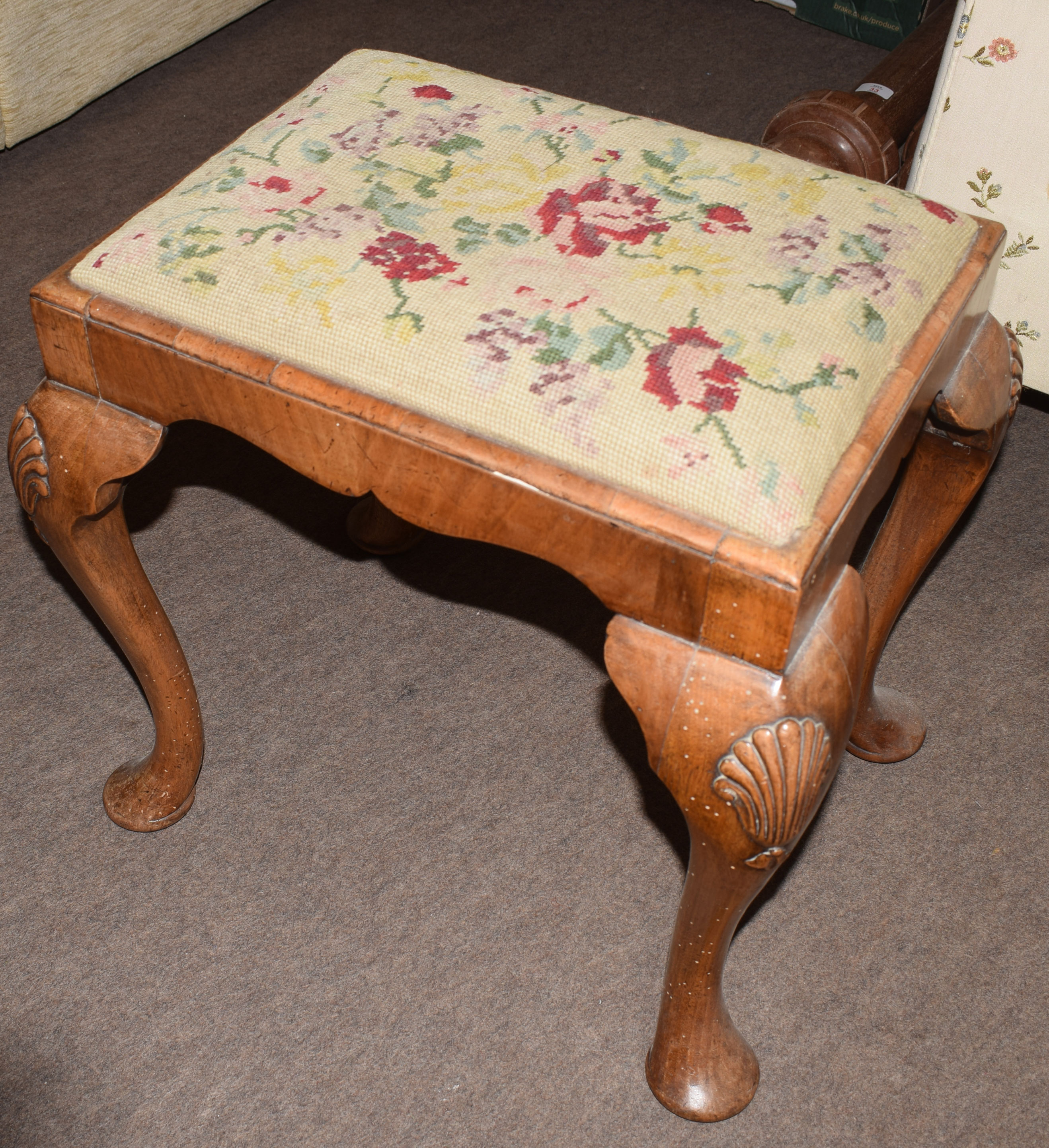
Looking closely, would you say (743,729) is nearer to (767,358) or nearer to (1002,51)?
(767,358)

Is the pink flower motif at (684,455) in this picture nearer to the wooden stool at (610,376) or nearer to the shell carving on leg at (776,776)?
the wooden stool at (610,376)

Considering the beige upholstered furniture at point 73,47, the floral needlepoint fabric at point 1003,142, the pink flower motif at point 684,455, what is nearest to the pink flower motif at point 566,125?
the pink flower motif at point 684,455

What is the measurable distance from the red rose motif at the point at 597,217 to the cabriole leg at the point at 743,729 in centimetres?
24

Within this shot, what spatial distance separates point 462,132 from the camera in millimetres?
861

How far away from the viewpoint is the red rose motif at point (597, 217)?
2.50ft

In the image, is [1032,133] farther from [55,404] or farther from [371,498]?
[55,404]

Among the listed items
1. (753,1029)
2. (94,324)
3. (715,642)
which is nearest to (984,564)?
(753,1029)

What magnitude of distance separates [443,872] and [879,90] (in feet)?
2.81

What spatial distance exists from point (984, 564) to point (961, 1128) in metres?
0.60

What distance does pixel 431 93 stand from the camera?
0.90 m

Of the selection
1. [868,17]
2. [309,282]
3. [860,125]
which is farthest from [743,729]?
[868,17]

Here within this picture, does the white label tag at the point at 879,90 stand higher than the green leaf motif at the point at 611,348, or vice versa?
the green leaf motif at the point at 611,348

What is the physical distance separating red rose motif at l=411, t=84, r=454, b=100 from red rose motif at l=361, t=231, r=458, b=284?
189mm

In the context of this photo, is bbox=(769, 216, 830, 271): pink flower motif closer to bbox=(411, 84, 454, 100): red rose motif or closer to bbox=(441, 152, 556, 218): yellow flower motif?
bbox=(441, 152, 556, 218): yellow flower motif
